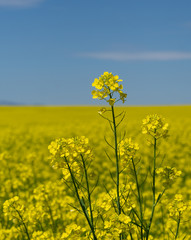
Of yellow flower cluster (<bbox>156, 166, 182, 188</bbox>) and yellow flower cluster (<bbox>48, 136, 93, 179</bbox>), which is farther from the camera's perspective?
yellow flower cluster (<bbox>156, 166, 182, 188</bbox>)

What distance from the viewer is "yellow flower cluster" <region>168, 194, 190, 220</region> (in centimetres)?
328

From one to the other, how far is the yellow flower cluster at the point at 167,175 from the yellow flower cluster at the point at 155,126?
383 millimetres

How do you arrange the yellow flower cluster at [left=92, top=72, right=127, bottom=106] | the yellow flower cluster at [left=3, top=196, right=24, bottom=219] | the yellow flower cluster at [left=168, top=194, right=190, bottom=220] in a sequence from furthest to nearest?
the yellow flower cluster at [left=3, top=196, right=24, bottom=219], the yellow flower cluster at [left=168, top=194, right=190, bottom=220], the yellow flower cluster at [left=92, top=72, right=127, bottom=106]

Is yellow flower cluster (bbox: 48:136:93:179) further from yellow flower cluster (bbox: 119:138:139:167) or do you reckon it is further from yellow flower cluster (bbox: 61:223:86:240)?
yellow flower cluster (bbox: 61:223:86:240)

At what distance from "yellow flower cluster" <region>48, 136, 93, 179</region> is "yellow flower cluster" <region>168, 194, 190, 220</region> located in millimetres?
1115

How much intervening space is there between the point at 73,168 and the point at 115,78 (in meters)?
0.86

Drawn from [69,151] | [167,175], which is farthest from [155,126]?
[69,151]

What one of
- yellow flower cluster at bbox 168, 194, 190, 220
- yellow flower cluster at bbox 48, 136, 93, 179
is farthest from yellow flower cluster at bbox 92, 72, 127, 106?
yellow flower cluster at bbox 168, 194, 190, 220

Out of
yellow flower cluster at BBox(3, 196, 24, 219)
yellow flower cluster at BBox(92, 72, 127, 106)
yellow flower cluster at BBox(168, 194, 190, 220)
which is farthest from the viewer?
yellow flower cluster at BBox(3, 196, 24, 219)

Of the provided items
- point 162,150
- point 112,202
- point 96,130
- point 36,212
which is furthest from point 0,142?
point 112,202

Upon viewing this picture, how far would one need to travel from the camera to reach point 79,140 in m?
2.72

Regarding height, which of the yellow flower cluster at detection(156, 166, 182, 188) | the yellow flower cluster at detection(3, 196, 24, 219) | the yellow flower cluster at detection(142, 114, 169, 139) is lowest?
the yellow flower cluster at detection(3, 196, 24, 219)

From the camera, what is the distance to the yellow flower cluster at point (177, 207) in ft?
10.8

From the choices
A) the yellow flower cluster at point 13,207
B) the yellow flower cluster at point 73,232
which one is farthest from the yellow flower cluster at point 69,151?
the yellow flower cluster at point 13,207
